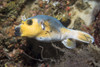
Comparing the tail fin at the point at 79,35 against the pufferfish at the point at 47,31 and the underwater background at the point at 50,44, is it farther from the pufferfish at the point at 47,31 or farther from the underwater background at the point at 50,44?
the underwater background at the point at 50,44

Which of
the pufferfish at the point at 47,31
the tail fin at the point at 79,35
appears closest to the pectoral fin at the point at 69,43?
the pufferfish at the point at 47,31

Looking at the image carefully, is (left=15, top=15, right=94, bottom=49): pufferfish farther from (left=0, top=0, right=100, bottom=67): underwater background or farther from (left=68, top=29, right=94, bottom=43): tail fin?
(left=0, top=0, right=100, bottom=67): underwater background

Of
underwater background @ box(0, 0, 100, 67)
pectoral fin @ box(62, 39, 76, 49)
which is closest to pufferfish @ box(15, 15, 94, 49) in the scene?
pectoral fin @ box(62, 39, 76, 49)

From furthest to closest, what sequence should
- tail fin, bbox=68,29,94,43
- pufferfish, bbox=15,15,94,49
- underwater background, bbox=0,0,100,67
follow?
tail fin, bbox=68,29,94,43 < underwater background, bbox=0,0,100,67 < pufferfish, bbox=15,15,94,49

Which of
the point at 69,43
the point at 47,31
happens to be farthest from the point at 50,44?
the point at 47,31

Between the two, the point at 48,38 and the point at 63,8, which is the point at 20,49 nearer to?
the point at 48,38

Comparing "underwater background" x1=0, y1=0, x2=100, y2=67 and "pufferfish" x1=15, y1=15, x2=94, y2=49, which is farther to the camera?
"underwater background" x1=0, y1=0, x2=100, y2=67

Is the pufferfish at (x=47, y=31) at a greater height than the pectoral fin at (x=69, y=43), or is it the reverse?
the pufferfish at (x=47, y=31)
